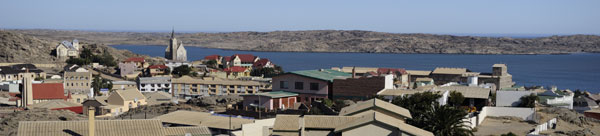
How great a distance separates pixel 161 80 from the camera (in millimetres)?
55594

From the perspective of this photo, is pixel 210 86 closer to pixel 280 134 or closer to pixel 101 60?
pixel 101 60

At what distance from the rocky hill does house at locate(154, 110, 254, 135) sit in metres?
61.7

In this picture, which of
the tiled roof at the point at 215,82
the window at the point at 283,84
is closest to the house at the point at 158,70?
the tiled roof at the point at 215,82

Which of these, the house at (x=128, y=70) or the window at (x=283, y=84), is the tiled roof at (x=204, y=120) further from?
the house at (x=128, y=70)

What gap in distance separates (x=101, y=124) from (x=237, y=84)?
116 feet

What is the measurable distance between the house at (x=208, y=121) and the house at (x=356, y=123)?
166 centimetres

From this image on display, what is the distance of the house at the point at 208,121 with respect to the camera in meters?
20.7

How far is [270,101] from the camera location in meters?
30.6

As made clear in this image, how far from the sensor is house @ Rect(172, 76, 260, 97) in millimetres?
51656

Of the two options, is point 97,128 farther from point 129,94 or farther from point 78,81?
point 78,81

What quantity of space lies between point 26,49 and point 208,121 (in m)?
68.8

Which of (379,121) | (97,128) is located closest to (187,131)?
(97,128)

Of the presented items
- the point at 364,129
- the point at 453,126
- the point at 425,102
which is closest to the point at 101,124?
the point at 364,129

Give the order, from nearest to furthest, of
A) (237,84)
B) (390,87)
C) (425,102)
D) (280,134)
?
(280,134) → (425,102) → (390,87) → (237,84)
